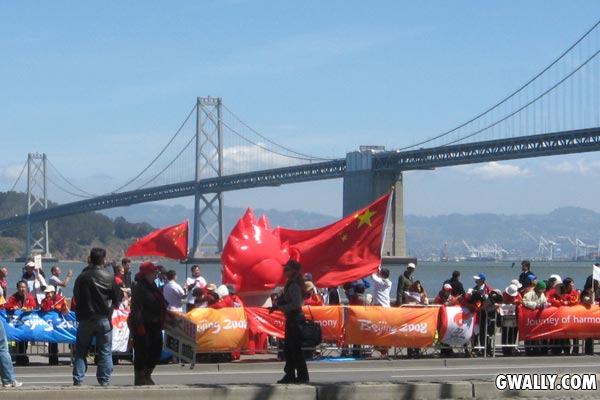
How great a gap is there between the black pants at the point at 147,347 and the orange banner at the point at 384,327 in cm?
593

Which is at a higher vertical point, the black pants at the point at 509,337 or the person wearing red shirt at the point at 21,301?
the person wearing red shirt at the point at 21,301

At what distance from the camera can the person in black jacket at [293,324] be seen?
1189 cm

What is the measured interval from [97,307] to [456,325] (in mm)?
7260

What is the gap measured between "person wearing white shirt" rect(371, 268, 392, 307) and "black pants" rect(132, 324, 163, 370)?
7625mm

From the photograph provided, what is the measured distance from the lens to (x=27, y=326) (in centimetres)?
1631

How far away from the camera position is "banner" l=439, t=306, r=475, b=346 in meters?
17.4

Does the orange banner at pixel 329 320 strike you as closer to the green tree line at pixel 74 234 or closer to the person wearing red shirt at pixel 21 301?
the person wearing red shirt at pixel 21 301

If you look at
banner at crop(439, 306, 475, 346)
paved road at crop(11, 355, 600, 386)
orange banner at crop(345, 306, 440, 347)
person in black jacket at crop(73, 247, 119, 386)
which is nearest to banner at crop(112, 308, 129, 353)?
paved road at crop(11, 355, 600, 386)

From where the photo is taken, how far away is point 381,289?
18766 mm

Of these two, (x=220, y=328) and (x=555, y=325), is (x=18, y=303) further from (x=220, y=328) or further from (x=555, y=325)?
(x=555, y=325)

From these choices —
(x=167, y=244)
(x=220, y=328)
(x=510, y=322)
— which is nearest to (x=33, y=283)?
(x=220, y=328)

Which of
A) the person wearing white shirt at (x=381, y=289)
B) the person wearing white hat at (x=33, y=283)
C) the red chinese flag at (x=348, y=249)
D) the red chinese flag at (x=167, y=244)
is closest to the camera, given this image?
the red chinese flag at (x=348, y=249)

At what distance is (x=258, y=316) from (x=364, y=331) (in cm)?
141

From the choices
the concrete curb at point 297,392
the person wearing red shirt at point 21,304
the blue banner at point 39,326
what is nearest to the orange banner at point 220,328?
the blue banner at point 39,326
